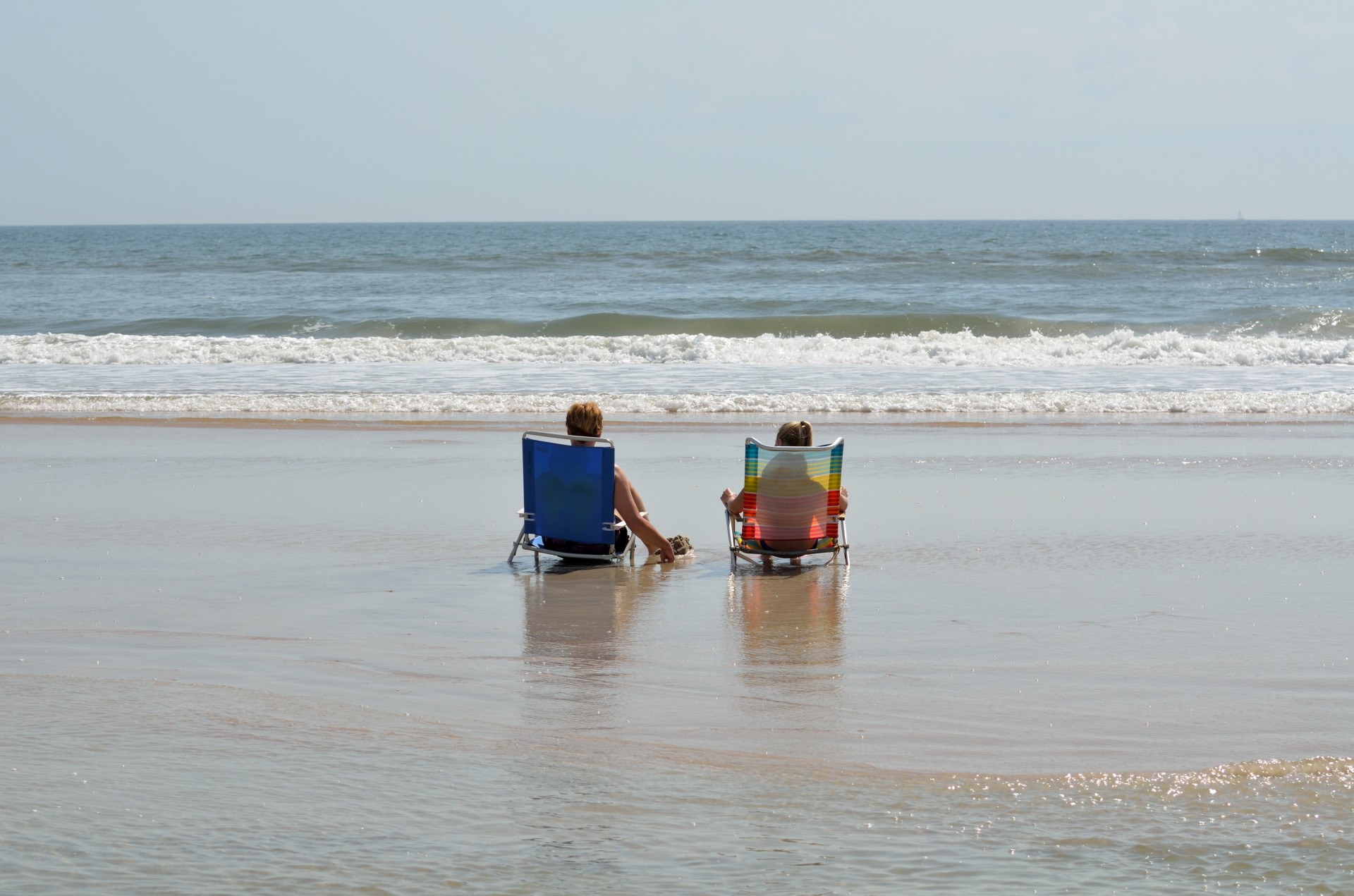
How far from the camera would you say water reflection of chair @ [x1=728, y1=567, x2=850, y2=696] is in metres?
4.97

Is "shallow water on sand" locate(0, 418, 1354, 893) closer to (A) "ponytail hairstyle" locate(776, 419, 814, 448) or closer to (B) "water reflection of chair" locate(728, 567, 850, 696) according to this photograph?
(B) "water reflection of chair" locate(728, 567, 850, 696)

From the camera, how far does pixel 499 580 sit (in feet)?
22.2

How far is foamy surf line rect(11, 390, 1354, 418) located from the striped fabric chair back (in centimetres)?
804

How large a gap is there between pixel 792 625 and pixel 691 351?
16.8 m

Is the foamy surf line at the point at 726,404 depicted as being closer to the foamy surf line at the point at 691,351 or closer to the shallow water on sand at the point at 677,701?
the foamy surf line at the point at 691,351

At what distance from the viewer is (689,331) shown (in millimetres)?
28672

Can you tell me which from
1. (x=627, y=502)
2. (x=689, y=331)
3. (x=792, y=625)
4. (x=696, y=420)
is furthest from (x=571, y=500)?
(x=689, y=331)

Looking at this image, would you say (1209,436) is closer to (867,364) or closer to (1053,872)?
(867,364)

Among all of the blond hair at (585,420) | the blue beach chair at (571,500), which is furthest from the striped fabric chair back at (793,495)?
the blond hair at (585,420)

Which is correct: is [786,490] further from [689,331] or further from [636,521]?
[689,331]

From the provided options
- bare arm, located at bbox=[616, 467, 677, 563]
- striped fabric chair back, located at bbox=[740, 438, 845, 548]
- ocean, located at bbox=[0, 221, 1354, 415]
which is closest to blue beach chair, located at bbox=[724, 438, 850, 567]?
striped fabric chair back, located at bbox=[740, 438, 845, 548]

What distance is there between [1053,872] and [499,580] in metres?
4.02

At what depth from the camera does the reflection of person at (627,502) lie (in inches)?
284

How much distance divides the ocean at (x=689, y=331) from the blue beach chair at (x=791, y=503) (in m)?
8.21
